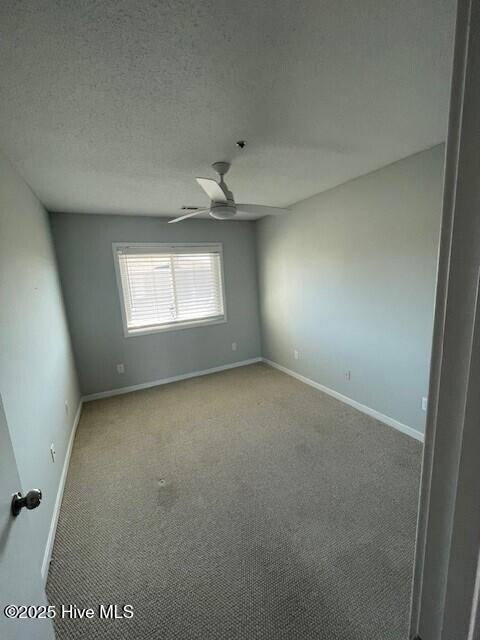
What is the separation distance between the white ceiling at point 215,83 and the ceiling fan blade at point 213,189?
230mm

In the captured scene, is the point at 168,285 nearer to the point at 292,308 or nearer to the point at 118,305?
the point at 118,305

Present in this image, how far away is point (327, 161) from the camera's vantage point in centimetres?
223

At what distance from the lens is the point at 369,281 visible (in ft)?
9.00

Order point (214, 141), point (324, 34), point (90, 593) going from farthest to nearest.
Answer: point (214, 141)
point (90, 593)
point (324, 34)

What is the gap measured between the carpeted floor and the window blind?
154cm

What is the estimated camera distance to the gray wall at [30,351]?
57.3 inches

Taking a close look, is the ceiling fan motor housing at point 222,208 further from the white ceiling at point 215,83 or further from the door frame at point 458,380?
the door frame at point 458,380

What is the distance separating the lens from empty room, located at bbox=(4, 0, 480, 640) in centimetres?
97

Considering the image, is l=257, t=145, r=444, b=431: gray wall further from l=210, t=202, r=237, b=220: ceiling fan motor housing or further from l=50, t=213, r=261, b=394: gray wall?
l=210, t=202, r=237, b=220: ceiling fan motor housing

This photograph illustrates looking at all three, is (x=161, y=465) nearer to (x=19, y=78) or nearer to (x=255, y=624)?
(x=255, y=624)

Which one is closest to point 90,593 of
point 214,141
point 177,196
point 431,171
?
point 214,141

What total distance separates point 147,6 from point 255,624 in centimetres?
243

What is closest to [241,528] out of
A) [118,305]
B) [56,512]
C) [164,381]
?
[56,512]

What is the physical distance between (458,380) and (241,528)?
1781 mm
